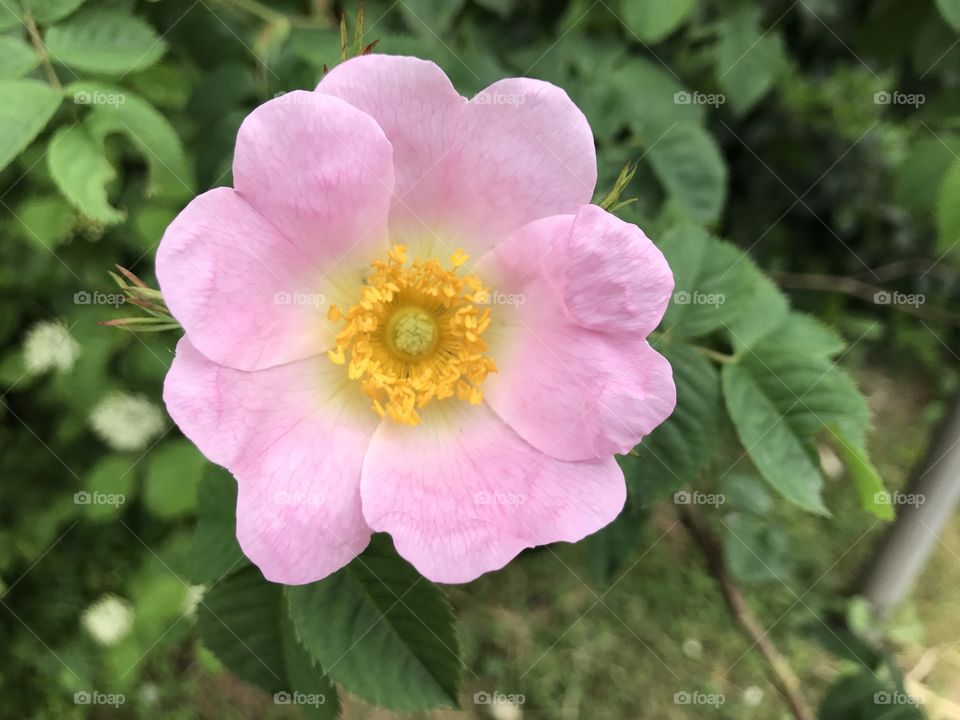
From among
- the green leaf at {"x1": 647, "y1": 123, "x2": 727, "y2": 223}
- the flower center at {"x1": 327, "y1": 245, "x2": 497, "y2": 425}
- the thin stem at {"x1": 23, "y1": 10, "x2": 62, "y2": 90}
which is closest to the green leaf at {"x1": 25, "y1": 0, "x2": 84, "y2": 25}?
the thin stem at {"x1": 23, "y1": 10, "x2": 62, "y2": 90}

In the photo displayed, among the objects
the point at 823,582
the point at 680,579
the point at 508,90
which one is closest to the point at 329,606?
the point at 508,90

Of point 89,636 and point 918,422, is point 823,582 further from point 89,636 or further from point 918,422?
point 89,636

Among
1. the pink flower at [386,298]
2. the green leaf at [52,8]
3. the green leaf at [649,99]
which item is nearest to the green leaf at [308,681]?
the pink flower at [386,298]
